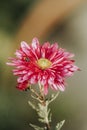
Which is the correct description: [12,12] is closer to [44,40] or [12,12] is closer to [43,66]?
[44,40]

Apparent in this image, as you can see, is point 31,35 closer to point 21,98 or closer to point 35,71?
point 21,98

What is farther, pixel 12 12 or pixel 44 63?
pixel 12 12

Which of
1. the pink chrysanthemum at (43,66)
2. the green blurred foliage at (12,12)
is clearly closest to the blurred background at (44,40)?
the green blurred foliage at (12,12)

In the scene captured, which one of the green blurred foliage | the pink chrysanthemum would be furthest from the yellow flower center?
the green blurred foliage

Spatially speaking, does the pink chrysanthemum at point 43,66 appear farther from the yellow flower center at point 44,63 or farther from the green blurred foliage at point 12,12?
the green blurred foliage at point 12,12

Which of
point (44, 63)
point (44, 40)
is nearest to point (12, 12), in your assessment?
point (44, 40)

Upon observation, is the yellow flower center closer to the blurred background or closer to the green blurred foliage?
the blurred background

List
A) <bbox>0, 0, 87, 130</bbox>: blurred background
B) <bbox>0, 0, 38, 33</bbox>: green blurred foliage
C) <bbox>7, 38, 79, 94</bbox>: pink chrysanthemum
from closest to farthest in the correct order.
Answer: <bbox>7, 38, 79, 94</bbox>: pink chrysanthemum < <bbox>0, 0, 87, 130</bbox>: blurred background < <bbox>0, 0, 38, 33</bbox>: green blurred foliage
